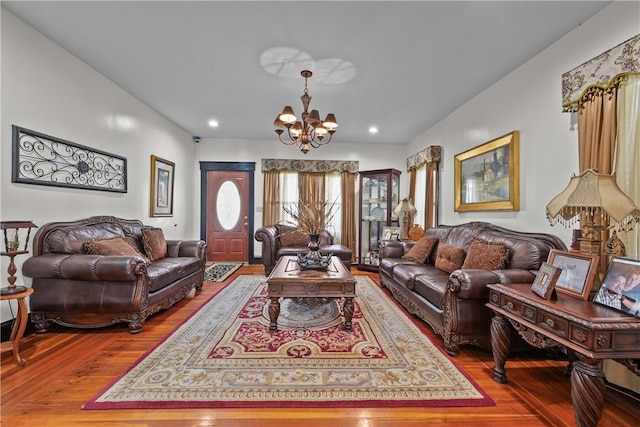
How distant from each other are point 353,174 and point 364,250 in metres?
1.75

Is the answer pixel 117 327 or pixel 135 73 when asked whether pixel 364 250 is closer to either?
pixel 117 327

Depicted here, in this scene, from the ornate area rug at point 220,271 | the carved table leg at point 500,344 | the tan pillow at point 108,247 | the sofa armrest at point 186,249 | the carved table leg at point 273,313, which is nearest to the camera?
the carved table leg at point 500,344

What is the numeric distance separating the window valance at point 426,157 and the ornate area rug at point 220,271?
416cm

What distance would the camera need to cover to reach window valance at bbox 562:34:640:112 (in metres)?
1.85

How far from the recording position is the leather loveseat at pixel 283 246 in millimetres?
4789

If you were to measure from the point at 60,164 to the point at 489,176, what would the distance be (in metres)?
4.90

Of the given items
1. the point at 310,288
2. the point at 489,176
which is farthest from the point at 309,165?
the point at 310,288

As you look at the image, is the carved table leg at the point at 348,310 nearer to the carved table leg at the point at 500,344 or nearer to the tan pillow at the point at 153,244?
the carved table leg at the point at 500,344

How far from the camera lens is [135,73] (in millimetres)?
3215

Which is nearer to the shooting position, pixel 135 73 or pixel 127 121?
pixel 135 73

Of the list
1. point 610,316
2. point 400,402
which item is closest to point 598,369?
point 610,316

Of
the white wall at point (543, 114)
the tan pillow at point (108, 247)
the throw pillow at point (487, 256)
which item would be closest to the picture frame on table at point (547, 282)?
the throw pillow at point (487, 256)

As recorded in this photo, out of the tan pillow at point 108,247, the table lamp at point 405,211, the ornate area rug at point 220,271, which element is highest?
the table lamp at point 405,211

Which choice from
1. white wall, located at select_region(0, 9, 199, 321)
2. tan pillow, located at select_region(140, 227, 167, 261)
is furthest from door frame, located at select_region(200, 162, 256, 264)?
tan pillow, located at select_region(140, 227, 167, 261)
